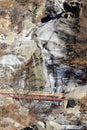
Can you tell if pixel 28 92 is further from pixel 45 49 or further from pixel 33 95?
pixel 45 49

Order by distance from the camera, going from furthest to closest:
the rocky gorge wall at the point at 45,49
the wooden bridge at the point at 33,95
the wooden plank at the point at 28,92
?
the rocky gorge wall at the point at 45,49 < the wooden plank at the point at 28,92 < the wooden bridge at the point at 33,95

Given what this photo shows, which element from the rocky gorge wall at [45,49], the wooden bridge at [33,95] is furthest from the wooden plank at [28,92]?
the rocky gorge wall at [45,49]

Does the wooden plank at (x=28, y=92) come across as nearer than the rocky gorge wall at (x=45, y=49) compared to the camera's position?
Yes

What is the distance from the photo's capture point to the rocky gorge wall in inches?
1159

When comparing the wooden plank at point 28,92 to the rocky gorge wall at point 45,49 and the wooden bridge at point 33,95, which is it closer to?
the wooden bridge at point 33,95

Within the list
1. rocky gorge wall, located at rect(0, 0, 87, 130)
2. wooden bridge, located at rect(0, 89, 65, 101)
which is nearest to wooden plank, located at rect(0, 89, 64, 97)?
wooden bridge, located at rect(0, 89, 65, 101)

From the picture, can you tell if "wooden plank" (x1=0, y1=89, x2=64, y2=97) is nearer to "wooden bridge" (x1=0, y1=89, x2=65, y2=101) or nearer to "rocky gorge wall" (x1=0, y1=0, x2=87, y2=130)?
"wooden bridge" (x1=0, y1=89, x2=65, y2=101)

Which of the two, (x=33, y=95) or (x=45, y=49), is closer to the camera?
(x=33, y=95)

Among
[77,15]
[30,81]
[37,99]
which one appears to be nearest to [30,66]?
[30,81]

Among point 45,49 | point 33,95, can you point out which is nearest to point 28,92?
point 33,95

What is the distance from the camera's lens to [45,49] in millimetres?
31156

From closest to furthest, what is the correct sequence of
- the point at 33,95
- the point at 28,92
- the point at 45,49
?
the point at 33,95
the point at 28,92
the point at 45,49

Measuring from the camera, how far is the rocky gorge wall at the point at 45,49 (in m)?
29.4

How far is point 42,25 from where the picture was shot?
110 feet
